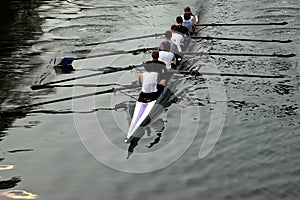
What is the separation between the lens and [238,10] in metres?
37.9

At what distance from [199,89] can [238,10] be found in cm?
1876

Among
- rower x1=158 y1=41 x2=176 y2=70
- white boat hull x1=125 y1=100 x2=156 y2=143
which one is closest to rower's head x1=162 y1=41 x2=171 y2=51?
rower x1=158 y1=41 x2=176 y2=70

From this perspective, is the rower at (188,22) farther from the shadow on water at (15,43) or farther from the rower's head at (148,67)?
the shadow on water at (15,43)

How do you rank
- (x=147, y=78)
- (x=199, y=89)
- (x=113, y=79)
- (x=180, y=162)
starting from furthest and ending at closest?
(x=113, y=79)
(x=199, y=89)
(x=147, y=78)
(x=180, y=162)

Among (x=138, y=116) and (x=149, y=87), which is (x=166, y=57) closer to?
(x=149, y=87)

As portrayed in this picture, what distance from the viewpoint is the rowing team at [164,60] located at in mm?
18458

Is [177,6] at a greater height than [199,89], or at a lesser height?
greater

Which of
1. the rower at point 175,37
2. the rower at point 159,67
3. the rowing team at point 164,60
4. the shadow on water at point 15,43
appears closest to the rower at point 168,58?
the rowing team at point 164,60

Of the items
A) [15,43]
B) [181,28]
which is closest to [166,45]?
[181,28]

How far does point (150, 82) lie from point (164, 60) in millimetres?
3699

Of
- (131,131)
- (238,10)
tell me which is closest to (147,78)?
(131,131)

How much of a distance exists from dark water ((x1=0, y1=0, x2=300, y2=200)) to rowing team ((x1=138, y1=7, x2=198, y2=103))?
3.60ft

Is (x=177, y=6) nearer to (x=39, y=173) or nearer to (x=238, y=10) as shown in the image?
(x=238, y=10)

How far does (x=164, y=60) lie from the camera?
21.8m
